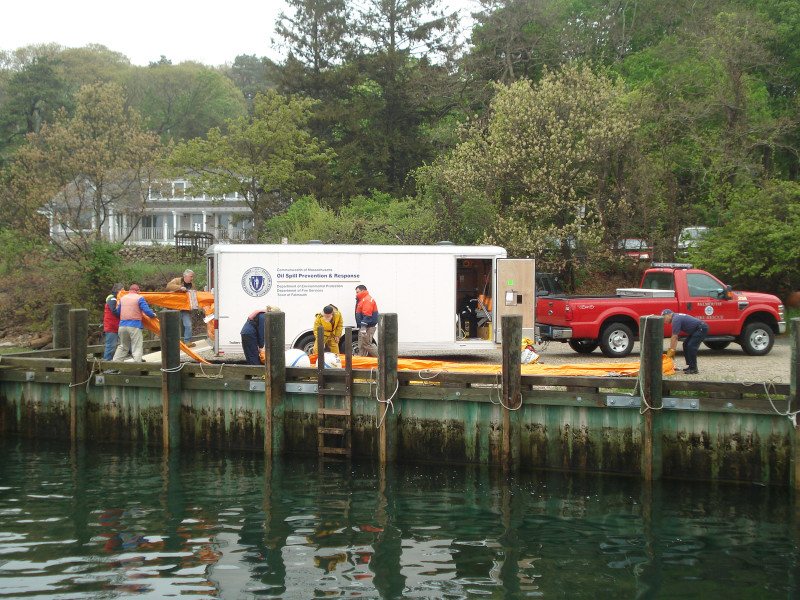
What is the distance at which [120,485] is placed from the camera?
11109 millimetres

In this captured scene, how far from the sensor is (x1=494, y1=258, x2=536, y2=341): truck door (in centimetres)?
1761

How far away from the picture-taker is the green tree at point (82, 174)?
106 ft

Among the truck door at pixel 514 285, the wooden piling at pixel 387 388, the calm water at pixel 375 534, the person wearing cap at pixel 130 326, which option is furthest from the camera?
the truck door at pixel 514 285

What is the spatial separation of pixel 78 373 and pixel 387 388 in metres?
5.48

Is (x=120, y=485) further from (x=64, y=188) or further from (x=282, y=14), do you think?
(x=282, y=14)

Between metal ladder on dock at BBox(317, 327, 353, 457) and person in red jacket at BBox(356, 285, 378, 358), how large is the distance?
12.6ft

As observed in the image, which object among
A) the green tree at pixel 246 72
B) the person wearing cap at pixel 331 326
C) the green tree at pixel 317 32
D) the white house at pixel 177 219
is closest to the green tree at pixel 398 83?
the green tree at pixel 317 32

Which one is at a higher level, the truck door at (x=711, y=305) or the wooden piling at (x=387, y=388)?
the truck door at (x=711, y=305)

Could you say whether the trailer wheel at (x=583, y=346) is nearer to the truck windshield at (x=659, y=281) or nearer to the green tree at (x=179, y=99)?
the truck windshield at (x=659, y=281)

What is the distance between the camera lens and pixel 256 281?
1681 cm

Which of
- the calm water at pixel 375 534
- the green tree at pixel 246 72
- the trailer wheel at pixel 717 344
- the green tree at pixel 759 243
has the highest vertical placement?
the green tree at pixel 246 72

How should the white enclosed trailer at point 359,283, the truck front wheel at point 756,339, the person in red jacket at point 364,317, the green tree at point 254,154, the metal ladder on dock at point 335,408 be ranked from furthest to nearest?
the green tree at point 254,154 → the truck front wheel at point 756,339 → the white enclosed trailer at point 359,283 → the person in red jacket at point 364,317 → the metal ladder on dock at point 335,408

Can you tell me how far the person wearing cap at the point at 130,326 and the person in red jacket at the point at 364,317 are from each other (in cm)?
407

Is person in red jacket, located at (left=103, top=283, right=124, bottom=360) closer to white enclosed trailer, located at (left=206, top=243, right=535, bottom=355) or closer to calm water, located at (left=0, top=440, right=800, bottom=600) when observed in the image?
white enclosed trailer, located at (left=206, top=243, right=535, bottom=355)
